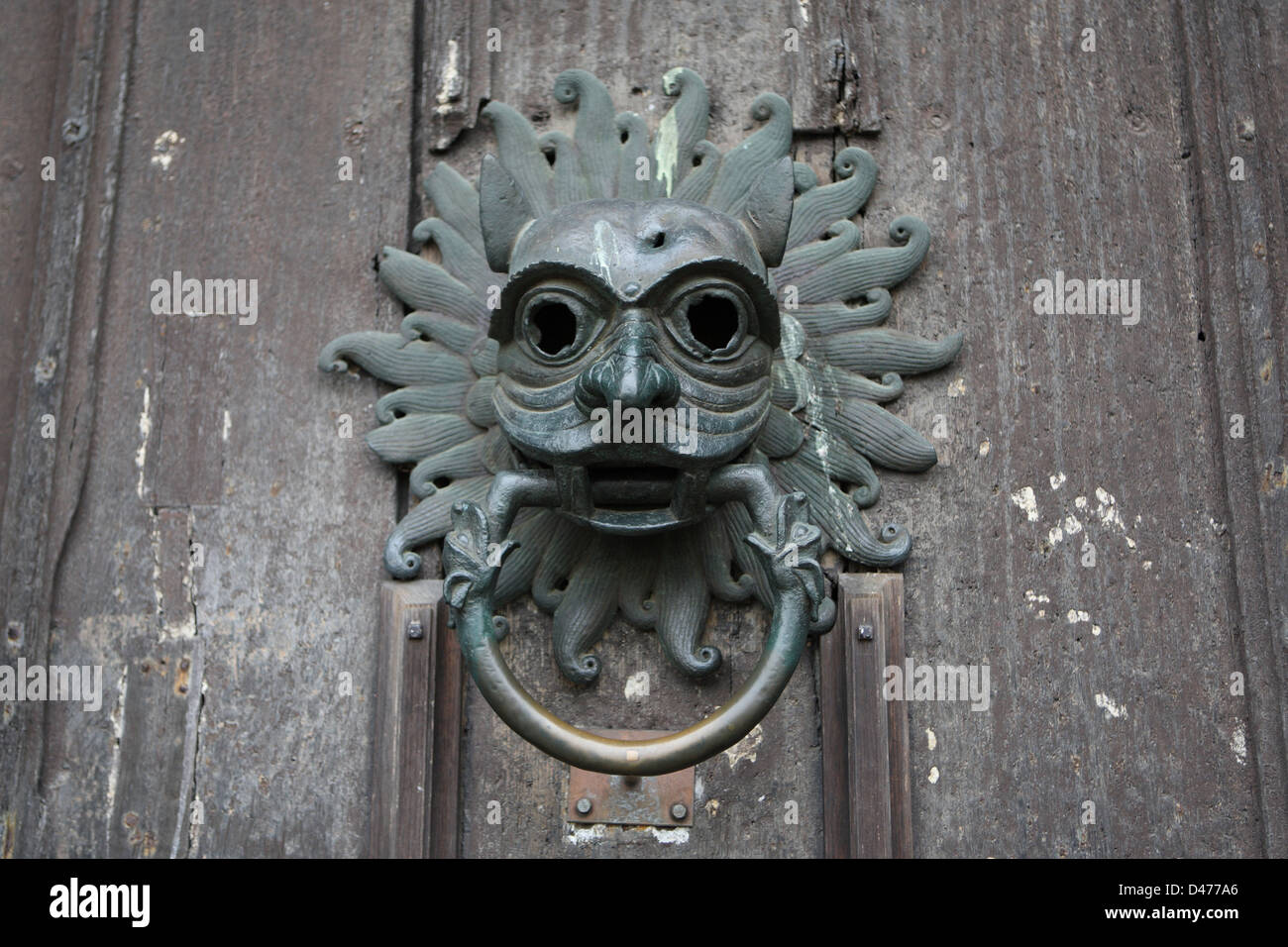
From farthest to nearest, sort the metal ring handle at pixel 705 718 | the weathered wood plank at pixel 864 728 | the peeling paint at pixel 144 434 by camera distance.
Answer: the peeling paint at pixel 144 434
the weathered wood plank at pixel 864 728
the metal ring handle at pixel 705 718

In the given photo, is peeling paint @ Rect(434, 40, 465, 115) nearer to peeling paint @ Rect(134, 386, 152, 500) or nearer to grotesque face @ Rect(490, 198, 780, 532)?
grotesque face @ Rect(490, 198, 780, 532)

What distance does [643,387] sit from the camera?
3.46 ft

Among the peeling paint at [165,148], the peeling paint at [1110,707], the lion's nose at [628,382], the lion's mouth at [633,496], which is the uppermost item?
the peeling paint at [165,148]

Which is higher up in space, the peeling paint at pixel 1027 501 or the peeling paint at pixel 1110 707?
the peeling paint at pixel 1027 501

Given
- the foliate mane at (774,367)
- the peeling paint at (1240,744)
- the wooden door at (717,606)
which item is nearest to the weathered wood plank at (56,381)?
the wooden door at (717,606)

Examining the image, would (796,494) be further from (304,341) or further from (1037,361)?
(304,341)

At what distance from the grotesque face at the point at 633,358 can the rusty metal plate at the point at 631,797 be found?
25cm

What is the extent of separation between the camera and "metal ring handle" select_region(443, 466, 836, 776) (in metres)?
1.05

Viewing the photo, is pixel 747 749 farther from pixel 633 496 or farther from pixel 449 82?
pixel 449 82

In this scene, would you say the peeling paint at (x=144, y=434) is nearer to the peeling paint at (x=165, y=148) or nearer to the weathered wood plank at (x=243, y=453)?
the weathered wood plank at (x=243, y=453)

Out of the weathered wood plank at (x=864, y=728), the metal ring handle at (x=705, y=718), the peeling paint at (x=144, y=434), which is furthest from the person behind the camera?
the peeling paint at (x=144, y=434)

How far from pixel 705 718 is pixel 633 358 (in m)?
0.30

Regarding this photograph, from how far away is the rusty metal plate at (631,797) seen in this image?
1241 mm
